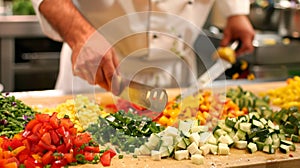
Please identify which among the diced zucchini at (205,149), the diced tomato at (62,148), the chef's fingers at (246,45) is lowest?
the diced zucchini at (205,149)

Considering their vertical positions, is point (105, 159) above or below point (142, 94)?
below

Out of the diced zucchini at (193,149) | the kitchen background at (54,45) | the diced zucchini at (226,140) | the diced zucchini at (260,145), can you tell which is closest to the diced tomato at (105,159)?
the diced zucchini at (193,149)

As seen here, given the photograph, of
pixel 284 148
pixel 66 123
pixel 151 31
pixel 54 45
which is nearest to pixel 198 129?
pixel 284 148

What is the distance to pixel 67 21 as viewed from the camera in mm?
1916

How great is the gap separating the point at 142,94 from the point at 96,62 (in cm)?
18

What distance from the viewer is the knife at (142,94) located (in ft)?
5.49

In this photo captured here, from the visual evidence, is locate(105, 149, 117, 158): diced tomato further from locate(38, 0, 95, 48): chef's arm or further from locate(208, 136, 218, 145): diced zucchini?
locate(38, 0, 95, 48): chef's arm

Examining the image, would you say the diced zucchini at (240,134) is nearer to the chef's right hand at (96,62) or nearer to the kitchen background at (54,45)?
the chef's right hand at (96,62)

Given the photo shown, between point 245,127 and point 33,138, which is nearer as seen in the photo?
point 33,138

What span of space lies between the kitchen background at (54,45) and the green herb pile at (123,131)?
159cm

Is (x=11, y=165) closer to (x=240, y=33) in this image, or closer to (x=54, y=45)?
(x=240, y=33)

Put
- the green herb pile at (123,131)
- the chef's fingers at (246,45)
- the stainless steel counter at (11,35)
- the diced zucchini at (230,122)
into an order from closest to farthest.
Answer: the green herb pile at (123,131) → the diced zucchini at (230,122) → the chef's fingers at (246,45) → the stainless steel counter at (11,35)

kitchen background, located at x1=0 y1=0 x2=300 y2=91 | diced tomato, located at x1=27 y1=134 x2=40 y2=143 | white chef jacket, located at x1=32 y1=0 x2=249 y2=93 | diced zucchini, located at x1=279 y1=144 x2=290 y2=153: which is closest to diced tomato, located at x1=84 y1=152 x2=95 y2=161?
diced tomato, located at x1=27 y1=134 x2=40 y2=143

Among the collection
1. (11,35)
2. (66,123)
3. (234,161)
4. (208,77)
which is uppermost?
(11,35)
